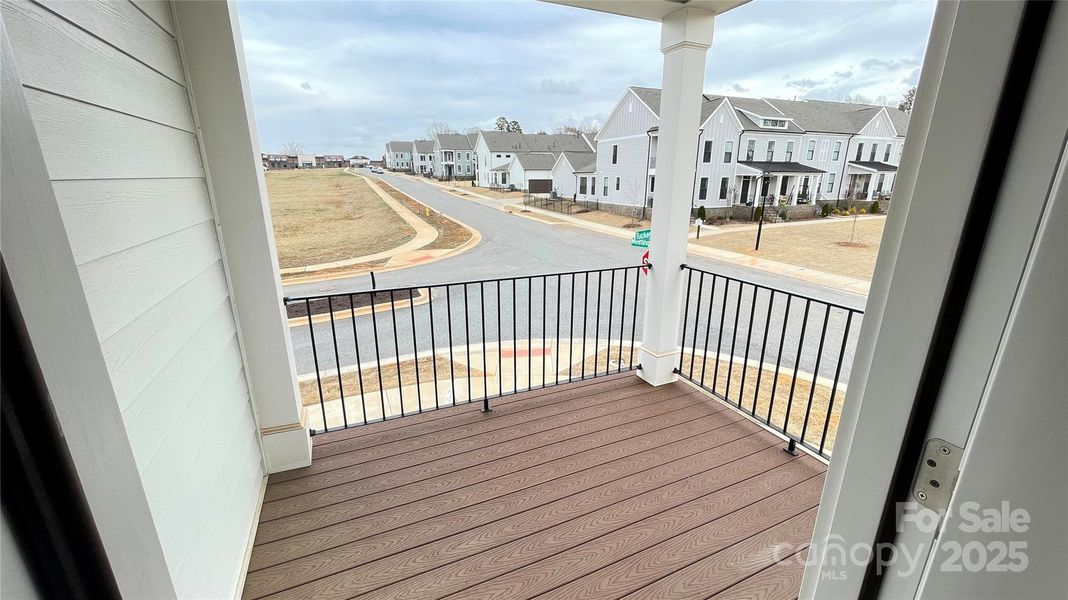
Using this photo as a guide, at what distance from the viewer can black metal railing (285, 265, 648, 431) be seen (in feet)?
9.25

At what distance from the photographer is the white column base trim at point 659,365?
2950 mm

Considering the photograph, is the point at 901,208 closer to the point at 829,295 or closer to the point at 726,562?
the point at 726,562

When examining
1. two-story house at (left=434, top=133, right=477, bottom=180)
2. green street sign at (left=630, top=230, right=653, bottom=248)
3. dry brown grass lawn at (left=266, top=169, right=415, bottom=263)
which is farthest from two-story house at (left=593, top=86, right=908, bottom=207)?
two-story house at (left=434, top=133, right=477, bottom=180)

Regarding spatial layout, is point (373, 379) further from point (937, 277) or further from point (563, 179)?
point (563, 179)


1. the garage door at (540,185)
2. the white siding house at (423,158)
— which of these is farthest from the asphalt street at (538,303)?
the white siding house at (423,158)

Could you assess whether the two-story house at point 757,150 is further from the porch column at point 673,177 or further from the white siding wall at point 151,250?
the white siding wall at point 151,250

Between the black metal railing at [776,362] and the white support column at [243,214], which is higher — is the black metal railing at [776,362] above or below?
below

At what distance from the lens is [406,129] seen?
256 inches

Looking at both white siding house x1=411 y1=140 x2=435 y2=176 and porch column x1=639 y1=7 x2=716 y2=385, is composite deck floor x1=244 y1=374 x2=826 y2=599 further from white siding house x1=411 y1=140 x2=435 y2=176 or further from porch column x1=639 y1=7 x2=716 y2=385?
white siding house x1=411 y1=140 x2=435 y2=176

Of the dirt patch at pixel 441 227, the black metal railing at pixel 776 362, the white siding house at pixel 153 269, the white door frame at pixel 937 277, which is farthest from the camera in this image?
the dirt patch at pixel 441 227

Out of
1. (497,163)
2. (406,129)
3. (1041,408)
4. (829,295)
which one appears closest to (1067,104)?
(1041,408)

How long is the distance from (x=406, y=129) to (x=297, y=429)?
558cm

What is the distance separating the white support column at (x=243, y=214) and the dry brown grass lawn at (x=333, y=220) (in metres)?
2.00

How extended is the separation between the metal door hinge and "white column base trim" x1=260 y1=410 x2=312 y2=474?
2367 millimetres
